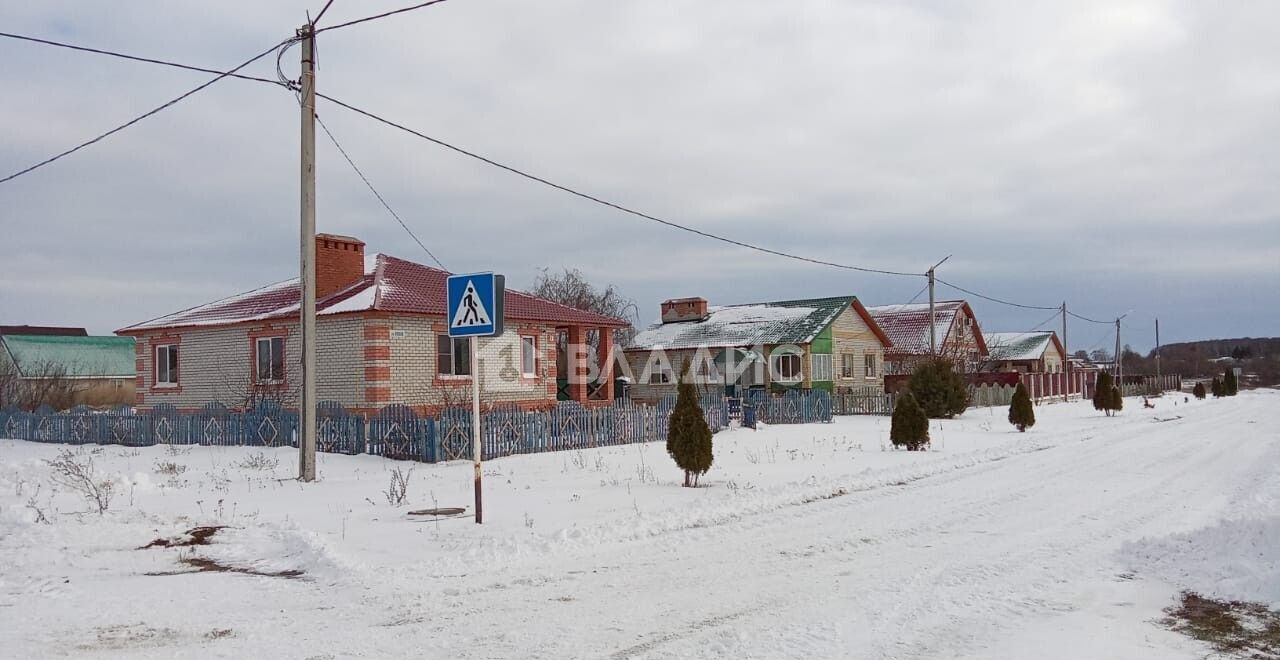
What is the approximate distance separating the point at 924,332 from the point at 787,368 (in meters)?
13.8

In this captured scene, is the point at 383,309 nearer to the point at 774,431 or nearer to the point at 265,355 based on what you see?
the point at 265,355

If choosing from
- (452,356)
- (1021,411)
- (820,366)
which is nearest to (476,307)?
(452,356)

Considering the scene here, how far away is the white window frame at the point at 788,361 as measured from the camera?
1533 inches

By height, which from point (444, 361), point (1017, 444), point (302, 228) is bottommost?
point (1017, 444)

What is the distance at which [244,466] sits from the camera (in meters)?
16.5

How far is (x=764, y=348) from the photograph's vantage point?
3959cm

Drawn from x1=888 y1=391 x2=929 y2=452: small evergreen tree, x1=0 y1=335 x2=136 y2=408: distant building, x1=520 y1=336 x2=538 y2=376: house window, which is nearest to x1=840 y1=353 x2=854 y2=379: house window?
x1=520 y1=336 x2=538 y2=376: house window

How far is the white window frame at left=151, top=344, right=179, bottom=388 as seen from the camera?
2731 cm

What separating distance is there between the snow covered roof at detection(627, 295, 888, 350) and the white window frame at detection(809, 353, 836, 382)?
1308 mm

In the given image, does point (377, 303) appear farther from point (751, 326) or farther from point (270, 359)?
point (751, 326)

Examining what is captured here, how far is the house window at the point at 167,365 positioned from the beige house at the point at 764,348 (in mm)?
18464

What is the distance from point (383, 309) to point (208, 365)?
8047 millimetres

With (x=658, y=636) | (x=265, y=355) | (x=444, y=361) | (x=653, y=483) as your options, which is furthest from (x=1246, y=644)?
(x=265, y=355)

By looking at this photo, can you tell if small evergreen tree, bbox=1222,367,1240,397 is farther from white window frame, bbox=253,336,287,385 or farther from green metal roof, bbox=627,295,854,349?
white window frame, bbox=253,336,287,385
